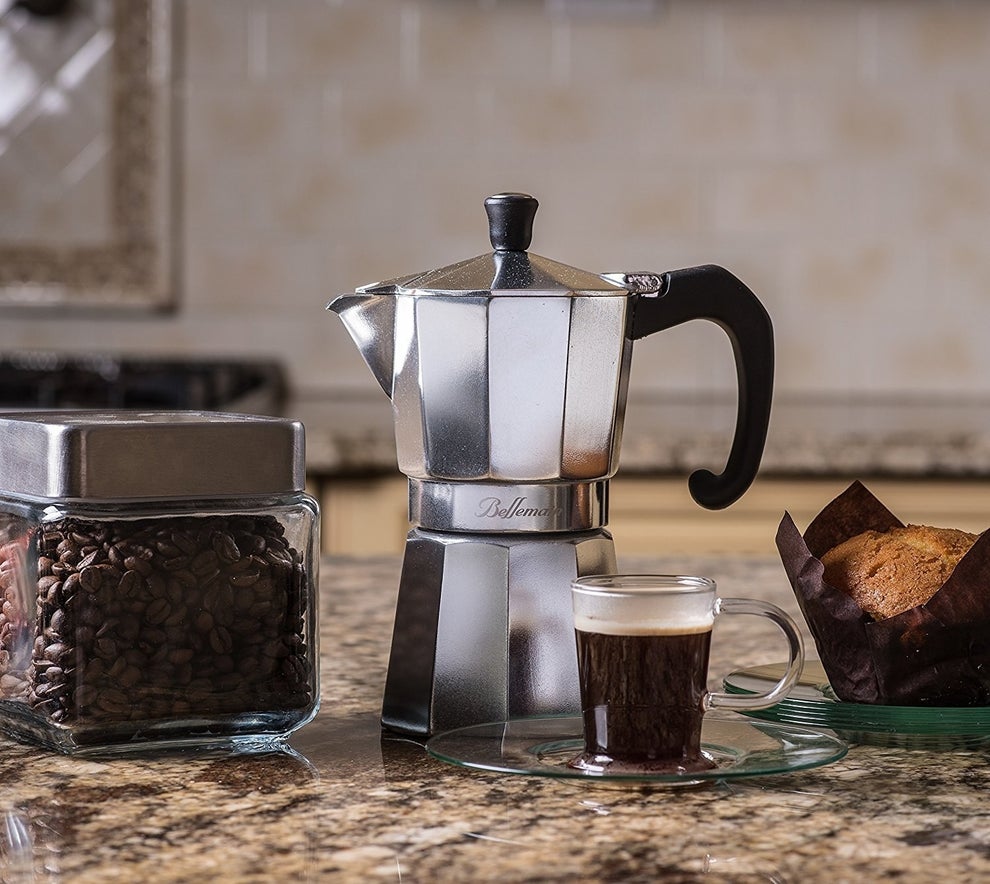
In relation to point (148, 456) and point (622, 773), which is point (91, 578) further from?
point (622, 773)

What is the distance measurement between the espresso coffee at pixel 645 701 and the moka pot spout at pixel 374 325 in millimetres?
209

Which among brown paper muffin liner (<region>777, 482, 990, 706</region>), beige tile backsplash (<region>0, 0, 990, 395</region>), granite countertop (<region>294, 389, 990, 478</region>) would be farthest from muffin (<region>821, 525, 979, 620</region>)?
beige tile backsplash (<region>0, 0, 990, 395</region>)

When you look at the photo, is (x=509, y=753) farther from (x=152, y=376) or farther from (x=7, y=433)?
(x=152, y=376)

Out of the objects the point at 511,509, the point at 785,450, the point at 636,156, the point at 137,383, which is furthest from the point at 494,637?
the point at 636,156

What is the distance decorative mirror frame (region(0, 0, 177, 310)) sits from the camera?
8.08 feet

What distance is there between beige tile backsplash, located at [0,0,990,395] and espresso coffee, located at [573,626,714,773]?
74.4 inches

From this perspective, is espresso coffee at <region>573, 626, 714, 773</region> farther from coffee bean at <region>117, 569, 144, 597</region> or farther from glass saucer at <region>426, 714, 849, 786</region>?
coffee bean at <region>117, 569, 144, 597</region>

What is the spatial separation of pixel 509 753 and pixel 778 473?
1.29 m

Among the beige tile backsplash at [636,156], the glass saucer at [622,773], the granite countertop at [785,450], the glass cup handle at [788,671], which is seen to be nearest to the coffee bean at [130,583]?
the glass saucer at [622,773]

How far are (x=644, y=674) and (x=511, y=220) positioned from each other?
0.24 m

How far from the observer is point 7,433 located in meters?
0.68

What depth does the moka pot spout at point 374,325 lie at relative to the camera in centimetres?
76

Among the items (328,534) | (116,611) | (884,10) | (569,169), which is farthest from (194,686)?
(884,10)

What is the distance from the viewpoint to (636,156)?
249cm
